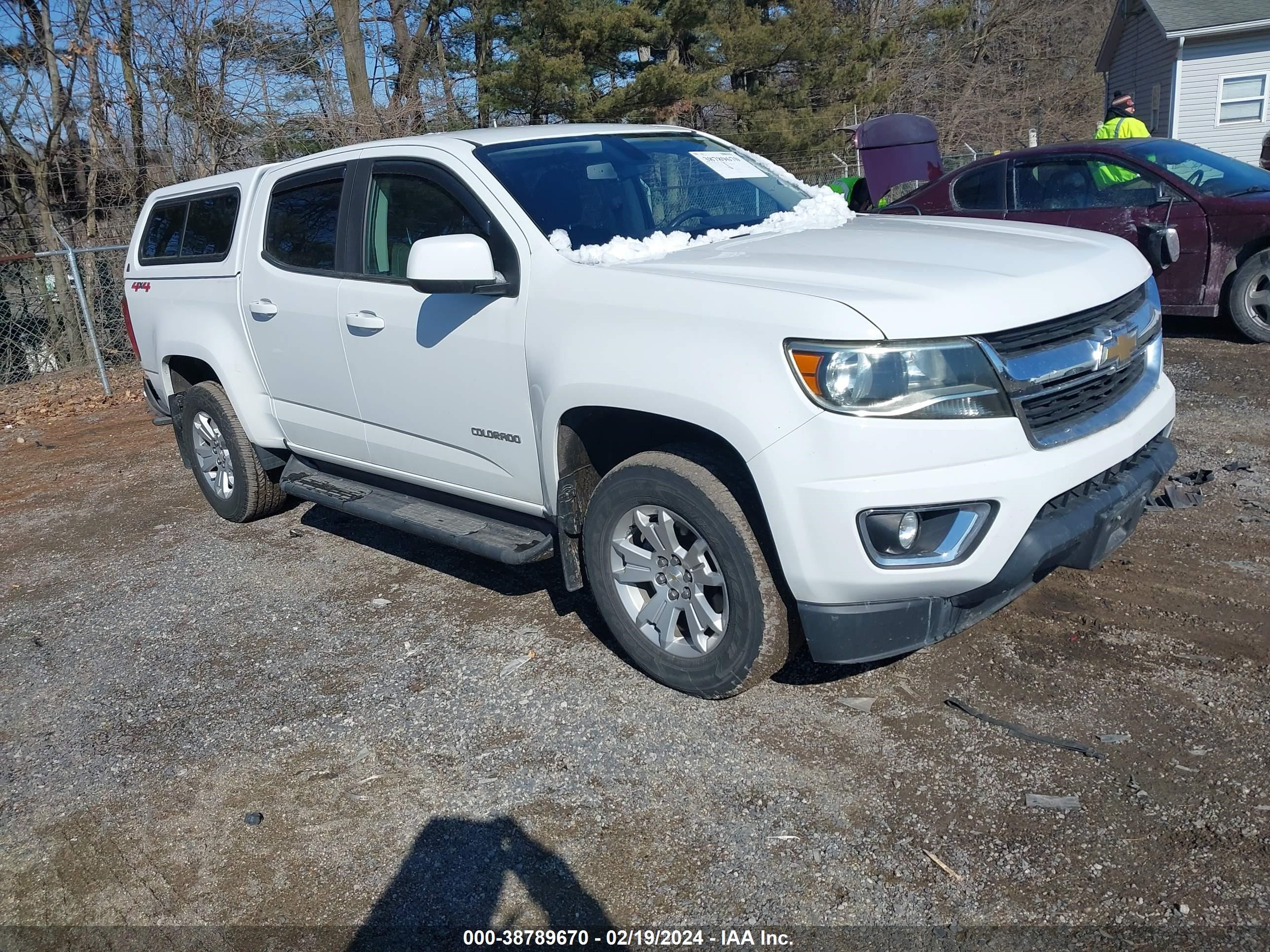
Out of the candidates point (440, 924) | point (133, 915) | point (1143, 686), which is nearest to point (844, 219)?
point (1143, 686)

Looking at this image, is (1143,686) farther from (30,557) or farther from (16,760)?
(30,557)

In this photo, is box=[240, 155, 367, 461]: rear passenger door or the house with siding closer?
box=[240, 155, 367, 461]: rear passenger door

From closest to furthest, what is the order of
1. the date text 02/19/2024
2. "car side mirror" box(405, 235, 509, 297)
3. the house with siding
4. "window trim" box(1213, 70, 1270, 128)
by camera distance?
the date text 02/19/2024, "car side mirror" box(405, 235, 509, 297), the house with siding, "window trim" box(1213, 70, 1270, 128)

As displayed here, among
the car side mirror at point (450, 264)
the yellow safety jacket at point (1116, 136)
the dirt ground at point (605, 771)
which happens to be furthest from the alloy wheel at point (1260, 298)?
the car side mirror at point (450, 264)

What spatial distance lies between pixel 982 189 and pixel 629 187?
5.58m

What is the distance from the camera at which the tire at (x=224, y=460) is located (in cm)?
574

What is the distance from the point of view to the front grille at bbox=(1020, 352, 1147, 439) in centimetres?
307

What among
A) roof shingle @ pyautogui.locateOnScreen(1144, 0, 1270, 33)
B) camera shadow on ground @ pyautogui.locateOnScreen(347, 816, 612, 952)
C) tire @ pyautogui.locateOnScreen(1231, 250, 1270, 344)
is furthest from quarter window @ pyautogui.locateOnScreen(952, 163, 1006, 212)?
roof shingle @ pyautogui.locateOnScreen(1144, 0, 1270, 33)

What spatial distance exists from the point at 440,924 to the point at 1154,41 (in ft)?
89.8

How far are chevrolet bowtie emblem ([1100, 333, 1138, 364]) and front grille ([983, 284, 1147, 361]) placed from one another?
52 millimetres

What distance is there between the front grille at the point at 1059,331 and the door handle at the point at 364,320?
251 centimetres

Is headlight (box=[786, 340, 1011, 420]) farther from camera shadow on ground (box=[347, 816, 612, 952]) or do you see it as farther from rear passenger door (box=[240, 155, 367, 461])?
rear passenger door (box=[240, 155, 367, 461])

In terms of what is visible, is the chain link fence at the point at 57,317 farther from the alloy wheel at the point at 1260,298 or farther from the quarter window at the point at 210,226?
the quarter window at the point at 210,226

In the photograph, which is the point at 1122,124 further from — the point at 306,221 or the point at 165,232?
the point at 165,232
